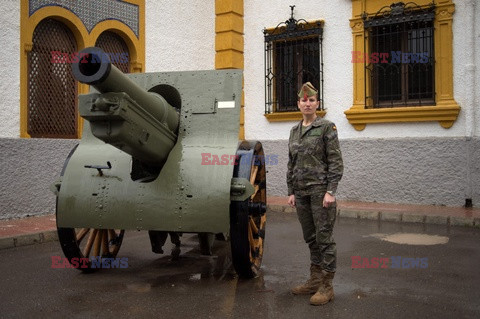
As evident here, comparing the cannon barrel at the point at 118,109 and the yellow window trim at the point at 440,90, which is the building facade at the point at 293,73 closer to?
the yellow window trim at the point at 440,90

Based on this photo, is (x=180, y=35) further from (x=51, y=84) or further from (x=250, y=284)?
(x=250, y=284)

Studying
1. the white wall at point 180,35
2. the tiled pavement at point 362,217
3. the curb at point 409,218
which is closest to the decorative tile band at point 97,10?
the white wall at point 180,35

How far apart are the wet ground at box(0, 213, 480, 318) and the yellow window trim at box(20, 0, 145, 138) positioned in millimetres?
2824

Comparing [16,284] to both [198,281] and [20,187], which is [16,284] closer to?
[198,281]

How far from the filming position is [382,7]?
9.80 metres

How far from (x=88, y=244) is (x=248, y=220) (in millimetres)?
1742

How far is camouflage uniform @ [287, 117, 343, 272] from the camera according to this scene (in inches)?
158

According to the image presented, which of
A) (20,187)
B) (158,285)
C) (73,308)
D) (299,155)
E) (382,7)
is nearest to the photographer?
(73,308)

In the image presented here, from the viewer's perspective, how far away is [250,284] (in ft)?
14.7

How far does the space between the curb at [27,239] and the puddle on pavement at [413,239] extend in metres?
4.27

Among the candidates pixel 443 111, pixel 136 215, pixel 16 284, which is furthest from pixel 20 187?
pixel 443 111

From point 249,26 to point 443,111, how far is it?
15.5 feet

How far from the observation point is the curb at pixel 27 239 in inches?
245

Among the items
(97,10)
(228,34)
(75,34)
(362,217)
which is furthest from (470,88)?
(75,34)
